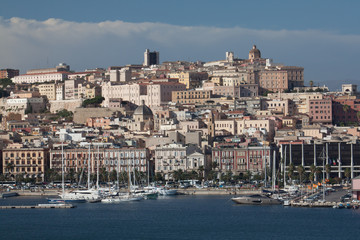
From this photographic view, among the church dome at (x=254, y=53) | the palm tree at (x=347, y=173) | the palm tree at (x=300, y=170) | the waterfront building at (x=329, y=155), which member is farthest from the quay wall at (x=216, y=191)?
the church dome at (x=254, y=53)

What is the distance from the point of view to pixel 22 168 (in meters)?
87.4

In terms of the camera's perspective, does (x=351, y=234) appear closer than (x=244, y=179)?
Yes

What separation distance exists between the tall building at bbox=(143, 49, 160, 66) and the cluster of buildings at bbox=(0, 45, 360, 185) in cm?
808

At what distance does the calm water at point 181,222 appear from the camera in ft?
179

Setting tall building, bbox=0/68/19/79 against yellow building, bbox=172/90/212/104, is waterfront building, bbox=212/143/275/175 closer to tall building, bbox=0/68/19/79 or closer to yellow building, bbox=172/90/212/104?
yellow building, bbox=172/90/212/104

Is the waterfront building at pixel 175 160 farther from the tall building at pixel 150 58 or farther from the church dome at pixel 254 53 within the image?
the tall building at pixel 150 58

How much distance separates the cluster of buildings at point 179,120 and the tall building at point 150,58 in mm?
8077

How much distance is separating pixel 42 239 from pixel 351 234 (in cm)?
1564

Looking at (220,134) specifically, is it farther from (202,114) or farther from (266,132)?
(202,114)

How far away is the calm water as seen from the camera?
5444 centimetres

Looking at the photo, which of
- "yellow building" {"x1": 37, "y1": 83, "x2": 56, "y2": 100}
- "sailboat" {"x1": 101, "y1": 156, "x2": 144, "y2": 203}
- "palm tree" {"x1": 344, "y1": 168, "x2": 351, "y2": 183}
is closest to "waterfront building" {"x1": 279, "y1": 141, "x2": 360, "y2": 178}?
"palm tree" {"x1": 344, "y1": 168, "x2": 351, "y2": 183}

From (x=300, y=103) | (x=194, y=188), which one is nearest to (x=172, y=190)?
(x=194, y=188)

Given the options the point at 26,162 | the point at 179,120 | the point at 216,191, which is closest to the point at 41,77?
the point at 179,120

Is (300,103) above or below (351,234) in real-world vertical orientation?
above
